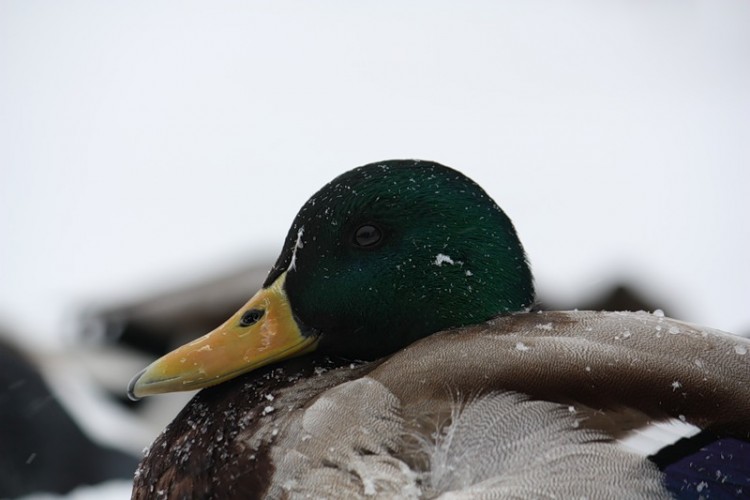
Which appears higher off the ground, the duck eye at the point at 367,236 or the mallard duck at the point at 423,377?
the duck eye at the point at 367,236

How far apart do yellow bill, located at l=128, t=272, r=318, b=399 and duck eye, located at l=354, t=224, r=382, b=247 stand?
0.60 ft

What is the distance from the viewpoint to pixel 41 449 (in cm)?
438

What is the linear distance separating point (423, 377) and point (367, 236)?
0.45 metres

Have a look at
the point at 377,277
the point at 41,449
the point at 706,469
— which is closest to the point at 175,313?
the point at 41,449

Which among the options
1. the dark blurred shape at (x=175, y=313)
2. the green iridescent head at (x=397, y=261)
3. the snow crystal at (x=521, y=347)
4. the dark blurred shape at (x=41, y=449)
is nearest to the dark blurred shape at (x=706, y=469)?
the snow crystal at (x=521, y=347)

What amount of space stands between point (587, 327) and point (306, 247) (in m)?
0.58

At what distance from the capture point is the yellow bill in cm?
185

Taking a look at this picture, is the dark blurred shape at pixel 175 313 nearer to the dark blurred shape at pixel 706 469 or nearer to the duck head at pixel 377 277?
the duck head at pixel 377 277

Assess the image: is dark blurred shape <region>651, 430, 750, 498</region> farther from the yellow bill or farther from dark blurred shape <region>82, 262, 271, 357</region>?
dark blurred shape <region>82, 262, 271, 357</region>

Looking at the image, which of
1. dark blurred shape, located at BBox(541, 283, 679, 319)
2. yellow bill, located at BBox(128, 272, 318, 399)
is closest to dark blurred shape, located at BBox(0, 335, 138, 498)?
dark blurred shape, located at BBox(541, 283, 679, 319)

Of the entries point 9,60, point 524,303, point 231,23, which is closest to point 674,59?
point 231,23

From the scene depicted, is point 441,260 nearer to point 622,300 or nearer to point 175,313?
point 175,313

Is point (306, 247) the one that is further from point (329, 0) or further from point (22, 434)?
point (329, 0)

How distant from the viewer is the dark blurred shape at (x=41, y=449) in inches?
166
